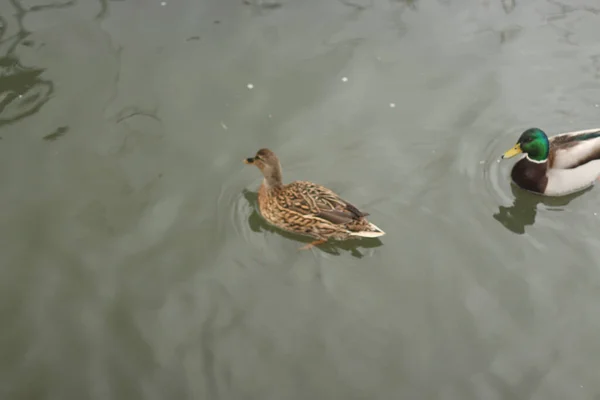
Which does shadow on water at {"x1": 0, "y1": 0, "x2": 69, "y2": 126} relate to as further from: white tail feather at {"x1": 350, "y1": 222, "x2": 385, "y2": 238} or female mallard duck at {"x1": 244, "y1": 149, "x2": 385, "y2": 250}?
white tail feather at {"x1": 350, "y1": 222, "x2": 385, "y2": 238}

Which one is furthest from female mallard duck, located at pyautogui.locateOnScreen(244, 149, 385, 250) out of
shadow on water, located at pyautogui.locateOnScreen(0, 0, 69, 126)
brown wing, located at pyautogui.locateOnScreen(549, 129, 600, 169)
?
shadow on water, located at pyautogui.locateOnScreen(0, 0, 69, 126)

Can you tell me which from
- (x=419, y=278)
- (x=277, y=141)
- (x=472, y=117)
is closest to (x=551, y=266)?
(x=419, y=278)

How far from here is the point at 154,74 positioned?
5.64 meters

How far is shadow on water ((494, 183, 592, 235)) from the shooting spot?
4918 mm

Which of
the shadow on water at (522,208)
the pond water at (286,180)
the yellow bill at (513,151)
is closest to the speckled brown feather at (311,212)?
the pond water at (286,180)

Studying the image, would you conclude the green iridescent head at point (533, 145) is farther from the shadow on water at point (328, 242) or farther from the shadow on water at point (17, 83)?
the shadow on water at point (17, 83)

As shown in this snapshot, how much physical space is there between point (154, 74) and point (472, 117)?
2940mm

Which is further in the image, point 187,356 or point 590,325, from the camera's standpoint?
point 590,325

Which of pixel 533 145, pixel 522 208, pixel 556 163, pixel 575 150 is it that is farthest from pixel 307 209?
pixel 575 150

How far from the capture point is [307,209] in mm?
4504

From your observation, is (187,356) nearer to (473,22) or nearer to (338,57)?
(338,57)

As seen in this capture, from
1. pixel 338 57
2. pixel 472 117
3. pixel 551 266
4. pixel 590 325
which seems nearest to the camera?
pixel 590 325

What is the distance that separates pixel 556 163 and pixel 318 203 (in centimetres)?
218

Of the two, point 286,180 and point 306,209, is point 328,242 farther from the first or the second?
point 286,180
